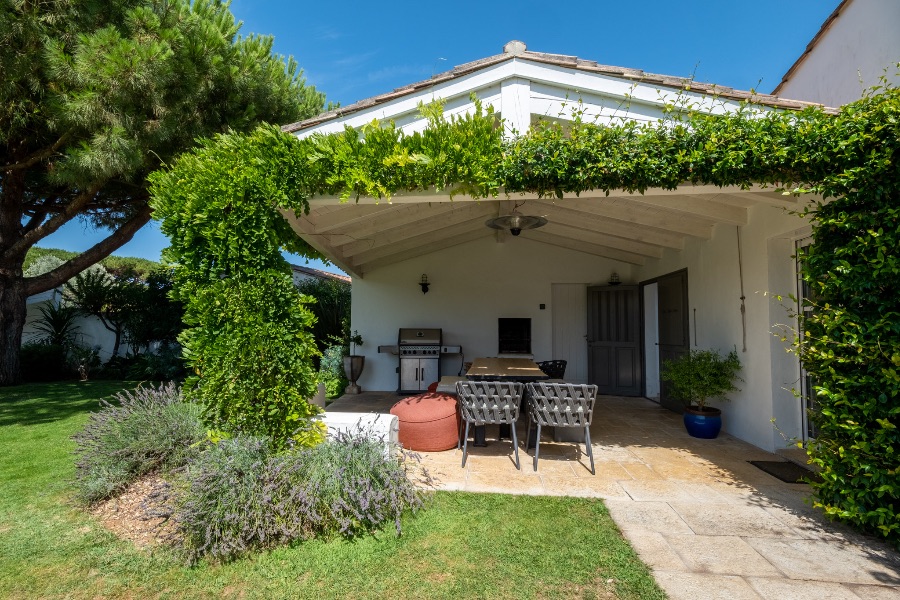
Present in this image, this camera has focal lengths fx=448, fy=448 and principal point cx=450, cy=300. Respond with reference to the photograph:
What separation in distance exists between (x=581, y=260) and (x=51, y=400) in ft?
33.8

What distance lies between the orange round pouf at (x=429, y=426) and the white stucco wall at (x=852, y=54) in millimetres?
5211

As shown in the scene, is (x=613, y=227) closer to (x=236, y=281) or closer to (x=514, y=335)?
(x=514, y=335)

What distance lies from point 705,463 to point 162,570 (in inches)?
189

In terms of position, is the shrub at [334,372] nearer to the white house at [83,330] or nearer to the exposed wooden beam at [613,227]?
the exposed wooden beam at [613,227]

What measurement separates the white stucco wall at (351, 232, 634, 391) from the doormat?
4988mm

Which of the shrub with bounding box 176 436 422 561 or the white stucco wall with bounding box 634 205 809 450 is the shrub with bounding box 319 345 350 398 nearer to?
the shrub with bounding box 176 436 422 561

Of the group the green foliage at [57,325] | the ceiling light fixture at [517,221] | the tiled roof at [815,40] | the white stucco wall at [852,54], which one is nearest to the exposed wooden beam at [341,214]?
the ceiling light fixture at [517,221]

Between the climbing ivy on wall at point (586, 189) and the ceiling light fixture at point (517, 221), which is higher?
the ceiling light fixture at point (517, 221)

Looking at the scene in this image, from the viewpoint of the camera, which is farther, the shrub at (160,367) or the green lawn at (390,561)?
the shrub at (160,367)

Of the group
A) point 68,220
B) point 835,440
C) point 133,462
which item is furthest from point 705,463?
point 68,220

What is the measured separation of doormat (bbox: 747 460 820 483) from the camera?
413cm

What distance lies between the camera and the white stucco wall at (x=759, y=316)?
493 centimetres

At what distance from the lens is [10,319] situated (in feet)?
30.2

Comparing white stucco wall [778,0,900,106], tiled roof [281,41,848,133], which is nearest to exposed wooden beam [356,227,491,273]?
tiled roof [281,41,848,133]
